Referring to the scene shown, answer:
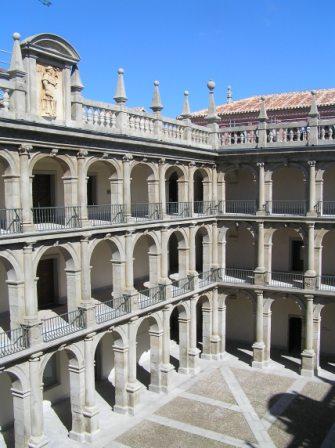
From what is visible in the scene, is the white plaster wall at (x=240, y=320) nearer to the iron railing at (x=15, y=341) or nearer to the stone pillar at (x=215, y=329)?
the stone pillar at (x=215, y=329)

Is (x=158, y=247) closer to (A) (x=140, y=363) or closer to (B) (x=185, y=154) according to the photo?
(B) (x=185, y=154)

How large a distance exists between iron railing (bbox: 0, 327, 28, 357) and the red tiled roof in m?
22.4

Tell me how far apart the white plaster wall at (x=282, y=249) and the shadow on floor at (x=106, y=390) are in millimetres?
12576

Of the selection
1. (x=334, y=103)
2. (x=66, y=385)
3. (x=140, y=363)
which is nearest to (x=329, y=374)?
(x=140, y=363)

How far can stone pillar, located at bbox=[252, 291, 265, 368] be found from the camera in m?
29.1

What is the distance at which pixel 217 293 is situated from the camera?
30766 millimetres

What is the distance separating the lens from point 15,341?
1841cm

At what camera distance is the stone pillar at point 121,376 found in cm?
2344

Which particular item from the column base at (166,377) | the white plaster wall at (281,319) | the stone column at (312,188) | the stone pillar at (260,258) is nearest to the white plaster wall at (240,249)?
the white plaster wall at (281,319)

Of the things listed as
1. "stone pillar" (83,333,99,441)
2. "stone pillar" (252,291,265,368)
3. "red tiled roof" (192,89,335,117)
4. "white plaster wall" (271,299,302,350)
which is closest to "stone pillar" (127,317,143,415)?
"stone pillar" (83,333,99,441)

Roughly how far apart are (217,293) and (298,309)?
5195 millimetres

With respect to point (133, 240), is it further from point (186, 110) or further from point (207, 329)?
point (207, 329)

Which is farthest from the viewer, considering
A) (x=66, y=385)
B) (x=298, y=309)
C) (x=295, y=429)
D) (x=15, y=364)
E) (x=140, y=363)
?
(x=298, y=309)

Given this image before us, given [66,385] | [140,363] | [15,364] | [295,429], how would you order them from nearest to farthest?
[15,364], [295,429], [66,385], [140,363]
